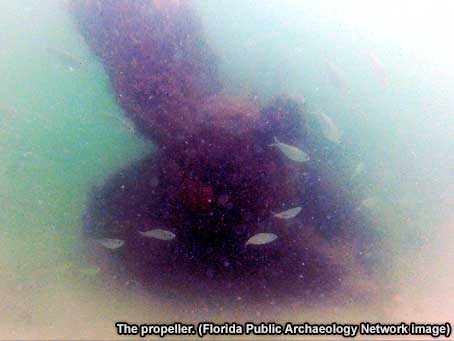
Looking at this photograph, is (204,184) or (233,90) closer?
(204,184)

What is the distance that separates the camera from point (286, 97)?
5.54 meters

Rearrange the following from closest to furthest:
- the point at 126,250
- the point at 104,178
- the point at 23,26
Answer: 1. the point at 126,250
2. the point at 104,178
3. the point at 23,26

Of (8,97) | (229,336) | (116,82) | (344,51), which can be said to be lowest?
(229,336)

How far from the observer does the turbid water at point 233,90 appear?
19.8 ft

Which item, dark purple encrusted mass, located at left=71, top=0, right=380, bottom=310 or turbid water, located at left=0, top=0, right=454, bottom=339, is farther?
turbid water, located at left=0, top=0, right=454, bottom=339

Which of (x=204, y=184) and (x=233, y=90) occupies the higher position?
(x=233, y=90)

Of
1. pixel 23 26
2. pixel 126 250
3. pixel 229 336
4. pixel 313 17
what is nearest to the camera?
pixel 229 336

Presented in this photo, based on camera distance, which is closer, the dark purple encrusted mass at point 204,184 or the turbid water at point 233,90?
the dark purple encrusted mass at point 204,184

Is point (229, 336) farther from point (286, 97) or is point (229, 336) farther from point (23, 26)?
point (23, 26)

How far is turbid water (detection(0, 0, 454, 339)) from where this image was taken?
603cm

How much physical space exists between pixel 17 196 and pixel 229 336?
19.1 feet

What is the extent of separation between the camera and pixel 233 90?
19.1ft

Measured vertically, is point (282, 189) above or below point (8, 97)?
below

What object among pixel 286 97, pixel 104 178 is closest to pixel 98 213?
pixel 104 178
